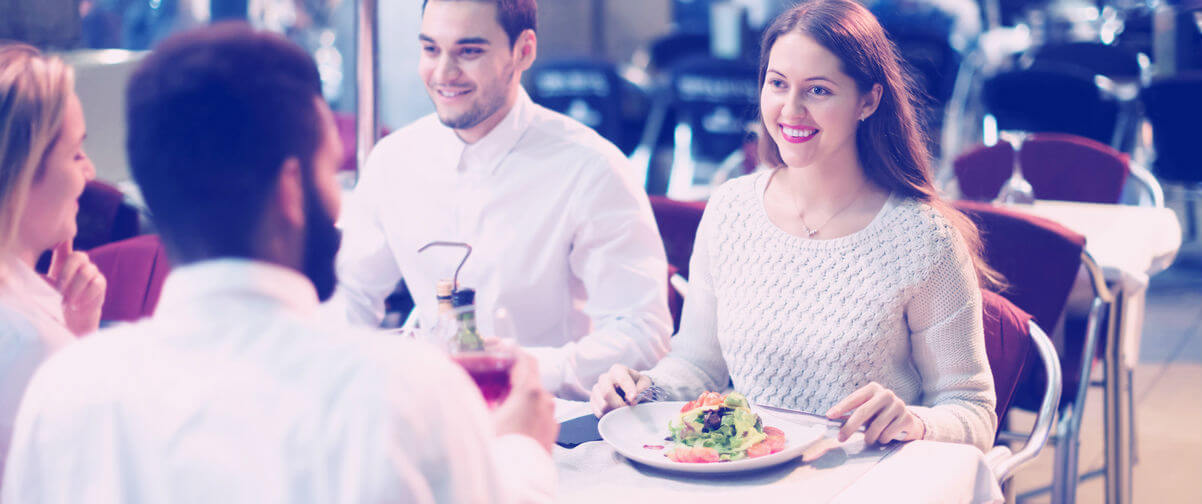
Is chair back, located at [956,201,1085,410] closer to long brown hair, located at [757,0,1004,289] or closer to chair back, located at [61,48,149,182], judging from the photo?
long brown hair, located at [757,0,1004,289]

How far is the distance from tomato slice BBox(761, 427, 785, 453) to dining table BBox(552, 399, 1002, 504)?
0.02 metres

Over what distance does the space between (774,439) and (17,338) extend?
885 mm

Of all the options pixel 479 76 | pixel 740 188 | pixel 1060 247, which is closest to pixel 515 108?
pixel 479 76

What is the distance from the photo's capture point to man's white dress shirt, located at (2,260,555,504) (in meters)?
0.80

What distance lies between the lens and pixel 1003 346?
192cm

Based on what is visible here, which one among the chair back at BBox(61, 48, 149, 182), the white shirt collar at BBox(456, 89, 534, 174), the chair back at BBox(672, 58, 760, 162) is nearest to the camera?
the white shirt collar at BBox(456, 89, 534, 174)

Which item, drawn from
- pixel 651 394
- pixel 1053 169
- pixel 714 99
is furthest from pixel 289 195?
pixel 714 99

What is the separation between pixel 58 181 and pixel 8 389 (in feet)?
0.87

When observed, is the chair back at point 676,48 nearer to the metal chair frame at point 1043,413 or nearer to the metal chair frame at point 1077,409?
the metal chair frame at point 1077,409

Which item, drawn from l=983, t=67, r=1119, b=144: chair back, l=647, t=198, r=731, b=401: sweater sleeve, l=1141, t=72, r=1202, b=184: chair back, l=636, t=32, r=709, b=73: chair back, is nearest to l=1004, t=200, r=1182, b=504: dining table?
l=647, t=198, r=731, b=401: sweater sleeve

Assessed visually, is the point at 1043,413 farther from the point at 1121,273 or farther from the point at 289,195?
the point at 289,195

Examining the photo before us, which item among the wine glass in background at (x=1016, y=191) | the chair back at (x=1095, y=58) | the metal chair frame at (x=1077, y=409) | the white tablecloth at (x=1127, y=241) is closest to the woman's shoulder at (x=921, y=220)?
the metal chair frame at (x=1077, y=409)

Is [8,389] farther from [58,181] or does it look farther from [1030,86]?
[1030,86]

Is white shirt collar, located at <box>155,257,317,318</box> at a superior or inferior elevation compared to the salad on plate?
superior
